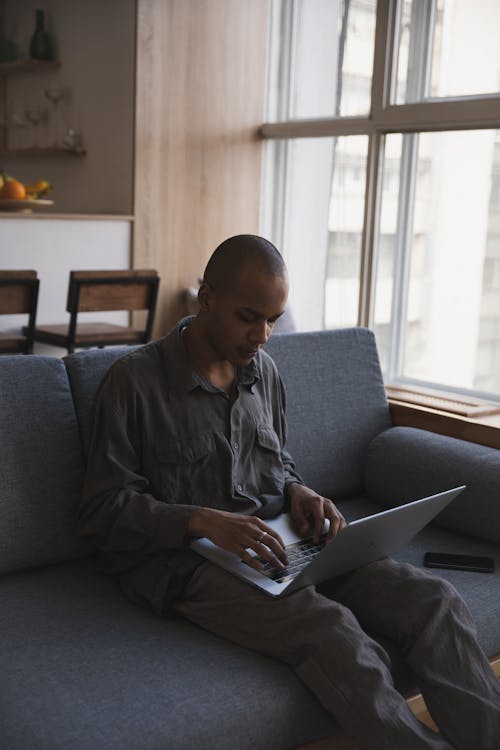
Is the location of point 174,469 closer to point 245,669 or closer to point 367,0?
point 245,669

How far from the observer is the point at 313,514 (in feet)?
6.07

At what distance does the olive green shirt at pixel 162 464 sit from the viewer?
168cm

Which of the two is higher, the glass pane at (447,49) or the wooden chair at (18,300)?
the glass pane at (447,49)

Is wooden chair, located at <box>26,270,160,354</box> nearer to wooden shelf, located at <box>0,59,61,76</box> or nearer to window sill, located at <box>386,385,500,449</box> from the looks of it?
window sill, located at <box>386,385,500,449</box>

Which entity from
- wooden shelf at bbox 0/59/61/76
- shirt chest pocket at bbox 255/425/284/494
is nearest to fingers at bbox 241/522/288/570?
shirt chest pocket at bbox 255/425/284/494

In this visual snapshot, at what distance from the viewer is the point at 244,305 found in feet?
5.71

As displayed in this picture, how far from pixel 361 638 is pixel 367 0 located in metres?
3.78

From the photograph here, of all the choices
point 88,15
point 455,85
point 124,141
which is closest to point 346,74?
point 455,85

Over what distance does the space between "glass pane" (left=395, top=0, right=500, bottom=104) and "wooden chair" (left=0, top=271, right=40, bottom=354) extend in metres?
1.96

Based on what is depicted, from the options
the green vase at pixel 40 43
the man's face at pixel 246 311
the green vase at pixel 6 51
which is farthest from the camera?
the green vase at pixel 6 51

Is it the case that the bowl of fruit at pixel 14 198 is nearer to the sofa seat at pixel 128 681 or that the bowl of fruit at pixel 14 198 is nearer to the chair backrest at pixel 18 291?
the chair backrest at pixel 18 291

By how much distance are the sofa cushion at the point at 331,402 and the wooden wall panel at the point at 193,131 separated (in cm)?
251

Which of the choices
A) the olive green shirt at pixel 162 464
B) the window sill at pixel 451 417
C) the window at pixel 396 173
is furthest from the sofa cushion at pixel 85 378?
the window at pixel 396 173

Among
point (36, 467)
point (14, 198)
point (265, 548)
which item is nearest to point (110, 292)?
point (14, 198)
